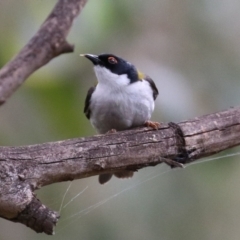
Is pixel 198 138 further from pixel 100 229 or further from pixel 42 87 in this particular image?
pixel 100 229

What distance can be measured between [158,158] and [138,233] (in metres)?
1.42

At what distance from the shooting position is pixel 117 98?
2.95 metres

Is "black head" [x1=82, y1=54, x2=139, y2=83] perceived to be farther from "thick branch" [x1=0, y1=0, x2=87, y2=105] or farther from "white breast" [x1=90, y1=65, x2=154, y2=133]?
"thick branch" [x1=0, y1=0, x2=87, y2=105]

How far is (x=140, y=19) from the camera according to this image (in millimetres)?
3898

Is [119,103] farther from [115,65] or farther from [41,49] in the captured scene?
[41,49]

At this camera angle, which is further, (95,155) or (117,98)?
(117,98)

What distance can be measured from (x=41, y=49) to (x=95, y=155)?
703 millimetres

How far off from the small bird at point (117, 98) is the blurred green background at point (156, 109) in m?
0.14

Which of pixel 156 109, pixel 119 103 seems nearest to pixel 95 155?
pixel 119 103

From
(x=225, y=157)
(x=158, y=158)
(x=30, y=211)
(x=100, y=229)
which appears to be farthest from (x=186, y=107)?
(x=30, y=211)

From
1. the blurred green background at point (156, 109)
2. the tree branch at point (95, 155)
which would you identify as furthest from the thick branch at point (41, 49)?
the blurred green background at point (156, 109)

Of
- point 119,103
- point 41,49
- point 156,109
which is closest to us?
point 41,49

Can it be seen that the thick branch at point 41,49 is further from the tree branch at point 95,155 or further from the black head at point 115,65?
the black head at point 115,65

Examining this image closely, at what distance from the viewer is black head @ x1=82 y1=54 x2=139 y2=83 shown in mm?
3000
